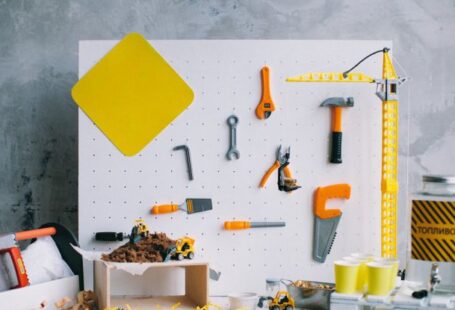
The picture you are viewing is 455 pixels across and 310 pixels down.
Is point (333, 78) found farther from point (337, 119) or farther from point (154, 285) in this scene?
point (154, 285)

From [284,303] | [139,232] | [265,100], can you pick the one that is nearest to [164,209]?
[139,232]

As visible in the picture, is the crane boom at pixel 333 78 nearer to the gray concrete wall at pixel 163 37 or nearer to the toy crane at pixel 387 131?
the toy crane at pixel 387 131

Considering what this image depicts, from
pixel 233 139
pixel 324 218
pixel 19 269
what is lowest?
pixel 19 269

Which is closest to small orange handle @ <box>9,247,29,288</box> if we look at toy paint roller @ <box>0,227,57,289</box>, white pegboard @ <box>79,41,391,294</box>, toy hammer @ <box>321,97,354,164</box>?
toy paint roller @ <box>0,227,57,289</box>

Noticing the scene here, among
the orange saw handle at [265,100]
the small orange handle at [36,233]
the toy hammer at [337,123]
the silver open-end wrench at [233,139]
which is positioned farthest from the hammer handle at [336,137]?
the small orange handle at [36,233]

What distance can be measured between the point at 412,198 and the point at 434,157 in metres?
1.19

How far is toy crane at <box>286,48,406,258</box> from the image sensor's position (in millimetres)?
2293

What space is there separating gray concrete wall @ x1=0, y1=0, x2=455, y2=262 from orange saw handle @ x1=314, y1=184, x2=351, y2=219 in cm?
47

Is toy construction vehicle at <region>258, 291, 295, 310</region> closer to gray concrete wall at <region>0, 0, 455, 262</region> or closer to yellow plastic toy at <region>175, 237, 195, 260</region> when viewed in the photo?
Answer: yellow plastic toy at <region>175, 237, 195, 260</region>

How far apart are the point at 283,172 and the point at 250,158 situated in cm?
12

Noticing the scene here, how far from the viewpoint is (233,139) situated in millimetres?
2354

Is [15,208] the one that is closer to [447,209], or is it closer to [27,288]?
[27,288]

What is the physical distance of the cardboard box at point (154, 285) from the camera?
206cm

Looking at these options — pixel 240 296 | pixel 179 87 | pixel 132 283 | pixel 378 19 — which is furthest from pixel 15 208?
pixel 378 19
